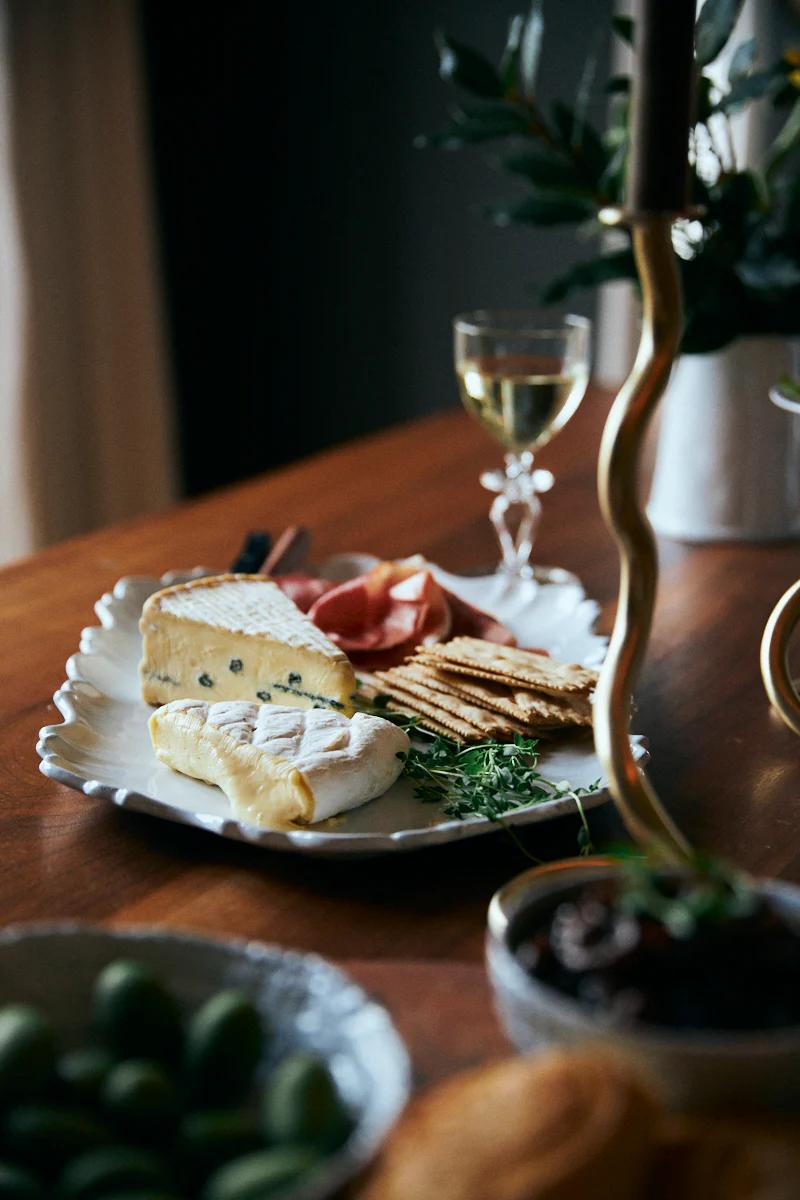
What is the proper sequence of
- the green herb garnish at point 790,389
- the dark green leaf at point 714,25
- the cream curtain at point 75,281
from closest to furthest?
1. the green herb garnish at point 790,389
2. the dark green leaf at point 714,25
3. the cream curtain at point 75,281

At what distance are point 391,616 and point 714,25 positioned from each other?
2.60 feet

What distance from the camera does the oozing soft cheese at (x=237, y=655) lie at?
3.78 feet

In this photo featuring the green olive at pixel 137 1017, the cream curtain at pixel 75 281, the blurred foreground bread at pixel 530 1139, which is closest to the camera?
the blurred foreground bread at pixel 530 1139

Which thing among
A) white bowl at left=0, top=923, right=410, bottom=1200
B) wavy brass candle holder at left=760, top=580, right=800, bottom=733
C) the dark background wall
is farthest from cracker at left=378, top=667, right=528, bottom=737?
the dark background wall

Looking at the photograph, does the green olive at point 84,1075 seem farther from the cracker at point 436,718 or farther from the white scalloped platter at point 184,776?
the cracker at point 436,718

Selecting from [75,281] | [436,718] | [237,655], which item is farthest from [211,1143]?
[75,281]

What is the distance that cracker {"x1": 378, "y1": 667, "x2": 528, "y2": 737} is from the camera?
101 centimetres

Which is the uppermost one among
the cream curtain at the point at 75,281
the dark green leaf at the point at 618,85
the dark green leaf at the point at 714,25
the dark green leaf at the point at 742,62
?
the dark green leaf at the point at 714,25

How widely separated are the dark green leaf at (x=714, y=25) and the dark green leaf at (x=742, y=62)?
53 mm

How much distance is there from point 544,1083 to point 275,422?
3927mm

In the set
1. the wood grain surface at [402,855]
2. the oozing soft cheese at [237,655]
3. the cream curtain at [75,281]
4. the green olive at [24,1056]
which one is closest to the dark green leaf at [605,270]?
the wood grain surface at [402,855]

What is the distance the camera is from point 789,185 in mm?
1572

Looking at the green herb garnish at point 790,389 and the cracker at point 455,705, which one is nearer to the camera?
the cracker at point 455,705

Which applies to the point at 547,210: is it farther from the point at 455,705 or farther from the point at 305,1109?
the point at 305,1109
